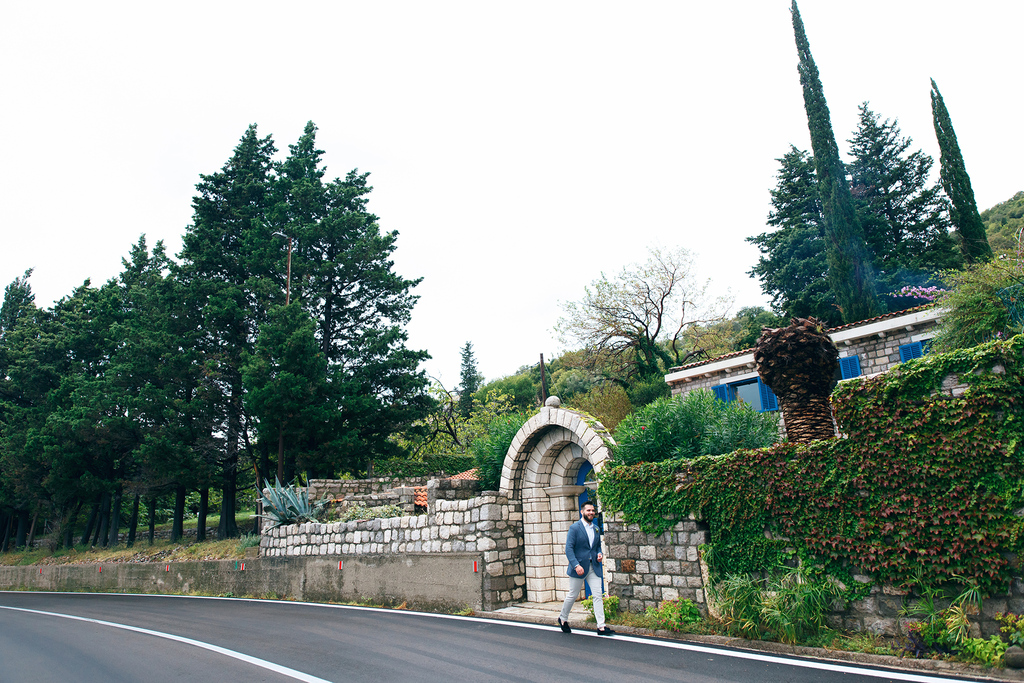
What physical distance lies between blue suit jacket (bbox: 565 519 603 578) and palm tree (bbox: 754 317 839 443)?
3172 millimetres

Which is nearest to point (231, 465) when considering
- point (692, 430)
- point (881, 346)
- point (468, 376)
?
point (692, 430)

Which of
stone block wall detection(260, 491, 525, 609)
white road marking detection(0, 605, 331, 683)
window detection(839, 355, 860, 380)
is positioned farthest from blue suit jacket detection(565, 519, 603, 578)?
window detection(839, 355, 860, 380)

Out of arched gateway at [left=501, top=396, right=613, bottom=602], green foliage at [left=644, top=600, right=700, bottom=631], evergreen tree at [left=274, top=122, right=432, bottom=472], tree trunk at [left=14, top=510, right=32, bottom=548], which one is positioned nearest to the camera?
green foliage at [left=644, top=600, right=700, bottom=631]

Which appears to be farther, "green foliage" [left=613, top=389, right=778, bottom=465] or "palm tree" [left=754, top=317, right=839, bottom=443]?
"green foliage" [left=613, top=389, right=778, bottom=465]

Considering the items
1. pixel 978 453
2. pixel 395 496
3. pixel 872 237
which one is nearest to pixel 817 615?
pixel 978 453

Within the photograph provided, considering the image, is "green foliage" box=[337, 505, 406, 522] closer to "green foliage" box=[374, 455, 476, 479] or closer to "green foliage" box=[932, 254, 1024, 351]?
"green foliage" box=[374, 455, 476, 479]

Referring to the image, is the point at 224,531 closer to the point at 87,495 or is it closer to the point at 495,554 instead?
the point at 87,495

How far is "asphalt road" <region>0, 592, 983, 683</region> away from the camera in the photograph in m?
5.96

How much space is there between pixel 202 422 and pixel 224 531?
4.59m

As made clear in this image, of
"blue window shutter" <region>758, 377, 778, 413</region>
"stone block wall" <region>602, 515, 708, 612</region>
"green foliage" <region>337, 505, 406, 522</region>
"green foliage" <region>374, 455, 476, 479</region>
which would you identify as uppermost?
"blue window shutter" <region>758, 377, 778, 413</region>

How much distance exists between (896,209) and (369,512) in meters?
31.2

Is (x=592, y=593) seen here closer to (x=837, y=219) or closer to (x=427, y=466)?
(x=427, y=466)

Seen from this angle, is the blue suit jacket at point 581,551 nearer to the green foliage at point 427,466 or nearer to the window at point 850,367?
the green foliage at point 427,466

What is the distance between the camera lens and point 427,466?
69.3ft
